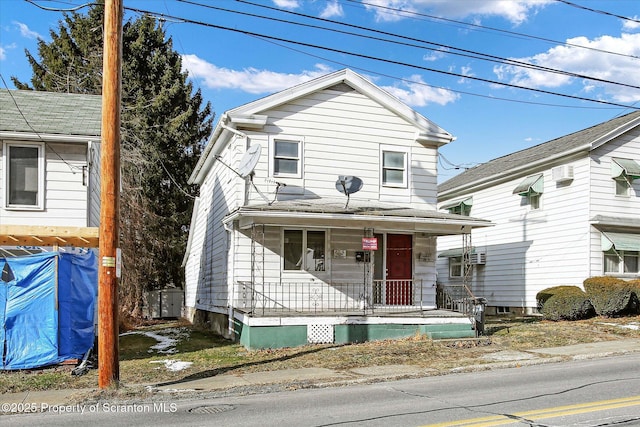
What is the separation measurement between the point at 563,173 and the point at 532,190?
5.31 feet

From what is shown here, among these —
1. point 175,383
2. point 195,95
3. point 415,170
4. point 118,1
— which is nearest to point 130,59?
point 195,95

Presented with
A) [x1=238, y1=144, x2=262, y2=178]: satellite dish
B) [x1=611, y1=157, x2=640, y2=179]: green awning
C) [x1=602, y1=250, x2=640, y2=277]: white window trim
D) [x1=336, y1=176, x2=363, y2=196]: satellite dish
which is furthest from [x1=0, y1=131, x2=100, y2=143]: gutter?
[x1=611, y1=157, x2=640, y2=179]: green awning

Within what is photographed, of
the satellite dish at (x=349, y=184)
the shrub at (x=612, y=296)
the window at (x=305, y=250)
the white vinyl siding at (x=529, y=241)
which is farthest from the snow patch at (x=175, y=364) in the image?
the white vinyl siding at (x=529, y=241)

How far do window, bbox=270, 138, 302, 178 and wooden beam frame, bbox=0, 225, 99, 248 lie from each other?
558 cm

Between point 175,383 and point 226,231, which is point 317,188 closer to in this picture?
point 226,231

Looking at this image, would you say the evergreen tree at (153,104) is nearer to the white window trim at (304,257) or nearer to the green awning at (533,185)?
the white window trim at (304,257)

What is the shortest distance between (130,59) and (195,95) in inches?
157

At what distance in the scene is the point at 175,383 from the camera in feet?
34.5


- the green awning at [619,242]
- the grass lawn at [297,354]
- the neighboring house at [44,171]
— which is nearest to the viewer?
the grass lawn at [297,354]

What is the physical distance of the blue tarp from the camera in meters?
11.8

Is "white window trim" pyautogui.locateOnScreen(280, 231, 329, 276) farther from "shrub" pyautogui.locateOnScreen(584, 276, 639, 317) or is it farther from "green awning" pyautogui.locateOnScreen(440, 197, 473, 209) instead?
"green awning" pyautogui.locateOnScreen(440, 197, 473, 209)

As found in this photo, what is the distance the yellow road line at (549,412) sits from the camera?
705cm

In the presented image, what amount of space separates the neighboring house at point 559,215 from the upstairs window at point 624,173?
31 millimetres

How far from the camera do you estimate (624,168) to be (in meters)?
20.5
